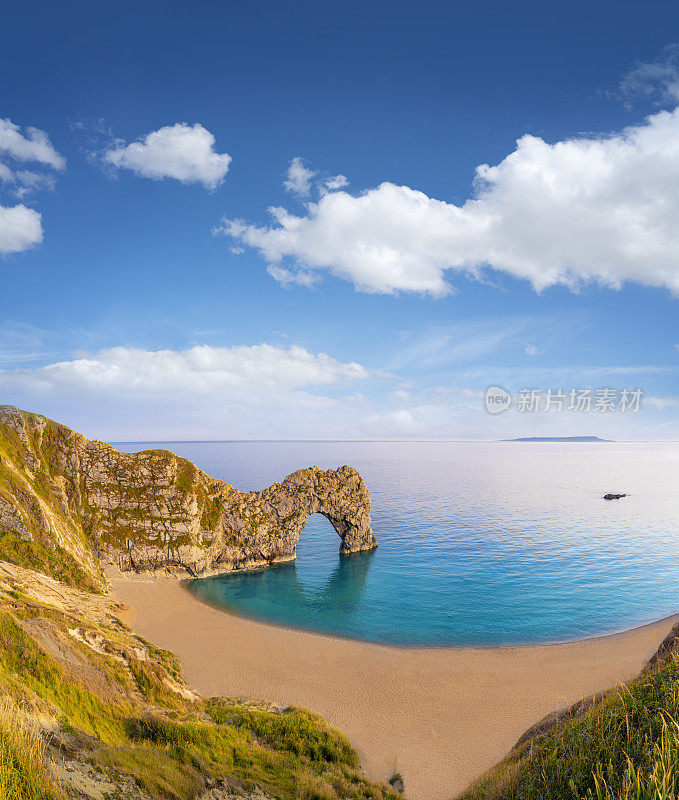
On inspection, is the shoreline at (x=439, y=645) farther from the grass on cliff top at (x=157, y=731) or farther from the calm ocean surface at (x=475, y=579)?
the grass on cliff top at (x=157, y=731)

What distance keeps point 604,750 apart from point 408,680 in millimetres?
29443

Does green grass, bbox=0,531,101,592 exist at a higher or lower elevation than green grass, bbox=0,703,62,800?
lower

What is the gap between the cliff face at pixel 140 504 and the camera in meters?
49.7

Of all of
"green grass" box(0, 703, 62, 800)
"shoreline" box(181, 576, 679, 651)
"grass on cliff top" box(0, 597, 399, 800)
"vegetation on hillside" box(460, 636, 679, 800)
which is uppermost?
"green grass" box(0, 703, 62, 800)

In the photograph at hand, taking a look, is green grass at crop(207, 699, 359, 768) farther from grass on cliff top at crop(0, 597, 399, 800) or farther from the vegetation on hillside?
the vegetation on hillside

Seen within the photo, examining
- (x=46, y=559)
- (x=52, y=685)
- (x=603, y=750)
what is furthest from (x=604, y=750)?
(x=46, y=559)

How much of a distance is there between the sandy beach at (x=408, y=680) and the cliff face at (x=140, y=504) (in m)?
9.89

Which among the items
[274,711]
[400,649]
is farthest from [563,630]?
[274,711]

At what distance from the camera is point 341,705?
30.4m

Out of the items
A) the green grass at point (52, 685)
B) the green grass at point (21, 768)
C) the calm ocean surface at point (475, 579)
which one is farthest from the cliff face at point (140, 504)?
the green grass at point (21, 768)

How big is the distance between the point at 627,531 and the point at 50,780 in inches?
4289

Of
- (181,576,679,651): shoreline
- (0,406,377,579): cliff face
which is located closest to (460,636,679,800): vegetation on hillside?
(181,576,679,651): shoreline

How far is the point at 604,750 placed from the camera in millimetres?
9492

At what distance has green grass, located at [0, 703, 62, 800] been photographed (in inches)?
257
